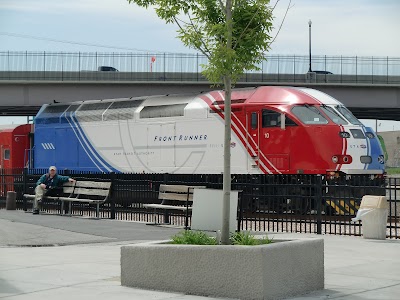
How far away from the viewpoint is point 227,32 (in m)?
9.96

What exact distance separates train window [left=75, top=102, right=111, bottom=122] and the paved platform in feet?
40.3

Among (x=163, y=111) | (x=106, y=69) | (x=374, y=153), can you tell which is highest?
(x=106, y=69)

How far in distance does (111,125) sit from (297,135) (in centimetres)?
840

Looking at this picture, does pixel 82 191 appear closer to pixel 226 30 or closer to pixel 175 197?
pixel 175 197

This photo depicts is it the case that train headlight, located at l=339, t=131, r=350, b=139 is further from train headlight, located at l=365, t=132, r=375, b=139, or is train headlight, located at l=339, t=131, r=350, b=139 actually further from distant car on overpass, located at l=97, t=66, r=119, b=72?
distant car on overpass, located at l=97, t=66, r=119, b=72

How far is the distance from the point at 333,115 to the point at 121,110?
28.1ft

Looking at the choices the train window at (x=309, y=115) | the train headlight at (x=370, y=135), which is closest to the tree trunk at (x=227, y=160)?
the train window at (x=309, y=115)

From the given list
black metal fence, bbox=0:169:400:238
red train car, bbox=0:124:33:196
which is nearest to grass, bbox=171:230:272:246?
black metal fence, bbox=0:169:400:238

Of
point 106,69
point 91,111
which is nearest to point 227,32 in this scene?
point 91,111

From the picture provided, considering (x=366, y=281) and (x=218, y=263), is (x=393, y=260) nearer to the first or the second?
(x=366, y=281)

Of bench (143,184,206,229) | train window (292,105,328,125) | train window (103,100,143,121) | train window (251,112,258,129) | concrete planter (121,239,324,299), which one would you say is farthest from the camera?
train window (103,100,143,121)

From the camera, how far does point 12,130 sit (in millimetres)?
35500

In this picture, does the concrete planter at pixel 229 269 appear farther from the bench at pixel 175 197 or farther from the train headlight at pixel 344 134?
the train headlight at pixel 344 134

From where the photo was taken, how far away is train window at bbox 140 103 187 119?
28.0m
